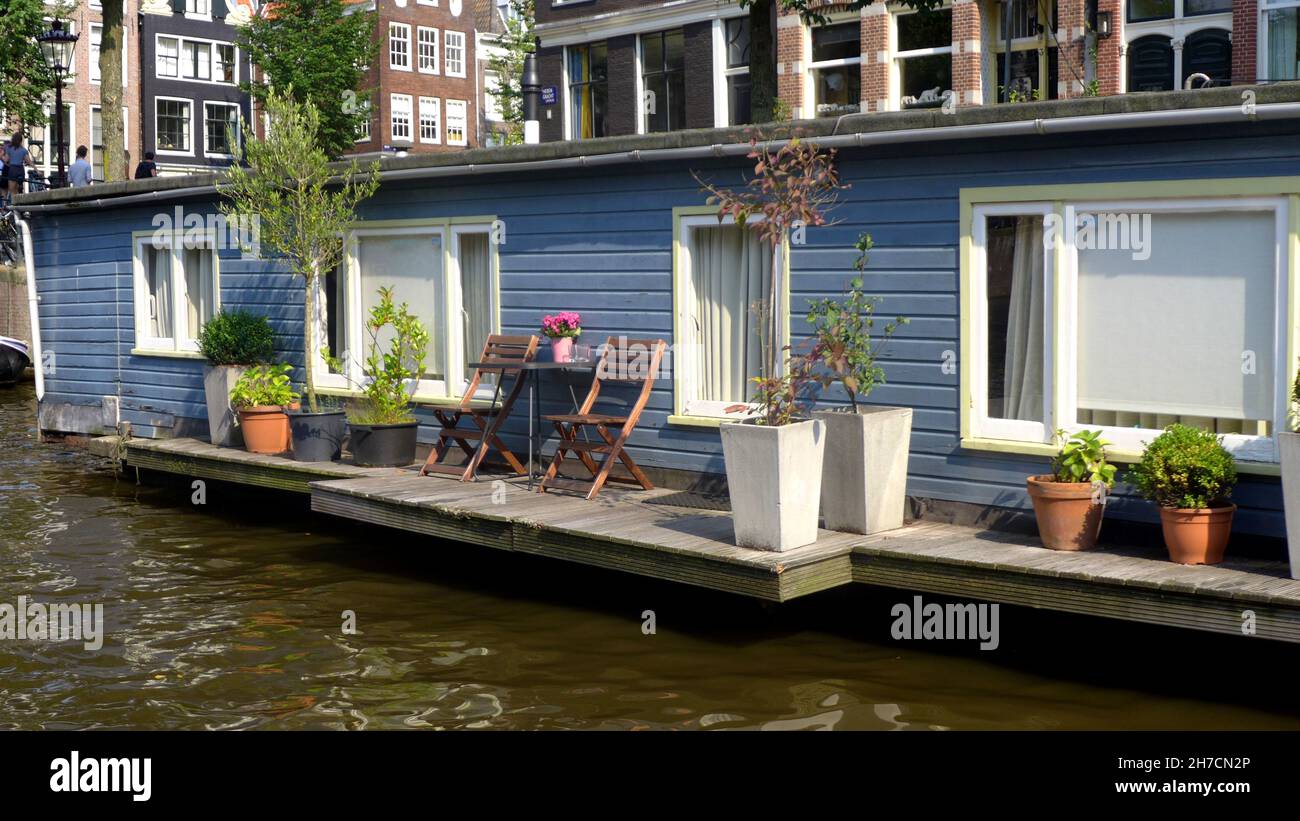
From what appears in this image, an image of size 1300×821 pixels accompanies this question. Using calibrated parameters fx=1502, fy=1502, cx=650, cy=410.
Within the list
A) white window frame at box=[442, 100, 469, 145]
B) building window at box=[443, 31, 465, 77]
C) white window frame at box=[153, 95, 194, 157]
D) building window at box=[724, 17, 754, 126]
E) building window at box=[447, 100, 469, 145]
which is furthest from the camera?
building window at box=[443, 31, 465, 77]

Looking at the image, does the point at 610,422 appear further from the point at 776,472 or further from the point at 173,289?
the point at 173,289

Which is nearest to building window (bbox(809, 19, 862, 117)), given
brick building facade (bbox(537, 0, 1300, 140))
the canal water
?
brick building facade (bbox(537, 0, 1300, 140))

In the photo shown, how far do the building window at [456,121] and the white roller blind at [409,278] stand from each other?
42.7m

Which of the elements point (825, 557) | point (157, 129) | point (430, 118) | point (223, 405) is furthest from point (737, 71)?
point (157, 129)

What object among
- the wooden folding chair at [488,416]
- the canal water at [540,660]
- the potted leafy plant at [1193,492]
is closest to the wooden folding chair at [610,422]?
the wooden folding chair at [488,416]

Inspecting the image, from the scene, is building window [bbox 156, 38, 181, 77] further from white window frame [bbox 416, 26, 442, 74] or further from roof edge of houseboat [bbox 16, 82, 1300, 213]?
roof edge of houseboat [bbox 16, 82, 1300, 213]

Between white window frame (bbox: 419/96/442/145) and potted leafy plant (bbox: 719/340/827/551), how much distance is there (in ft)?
153

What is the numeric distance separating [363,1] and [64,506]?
138 ft

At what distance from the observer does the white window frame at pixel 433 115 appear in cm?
5347

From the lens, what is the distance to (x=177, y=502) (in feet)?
47.8

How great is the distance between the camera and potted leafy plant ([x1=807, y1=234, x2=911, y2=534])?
8773mm

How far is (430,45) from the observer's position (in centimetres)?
5412
